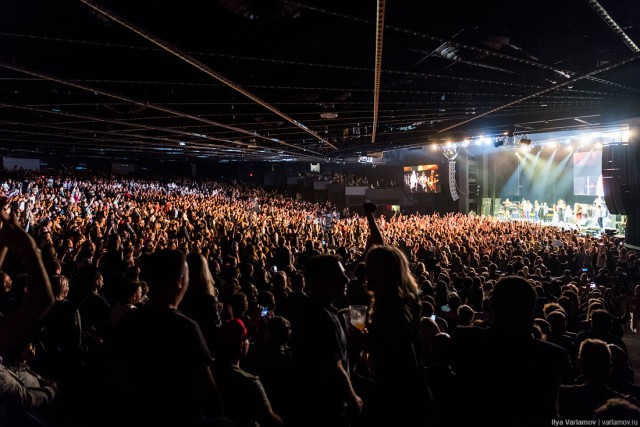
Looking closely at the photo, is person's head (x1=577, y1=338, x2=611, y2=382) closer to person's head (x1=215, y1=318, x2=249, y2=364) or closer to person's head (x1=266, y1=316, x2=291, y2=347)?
person's head (x1=266, y1=316, x2=291, y2=347)

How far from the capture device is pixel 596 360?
255 cm

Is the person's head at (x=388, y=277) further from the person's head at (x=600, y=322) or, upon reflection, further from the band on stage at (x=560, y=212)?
the band on stage at (x=560, y=212)

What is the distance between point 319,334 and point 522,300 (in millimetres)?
993

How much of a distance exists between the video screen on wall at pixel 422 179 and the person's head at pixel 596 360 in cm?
3077

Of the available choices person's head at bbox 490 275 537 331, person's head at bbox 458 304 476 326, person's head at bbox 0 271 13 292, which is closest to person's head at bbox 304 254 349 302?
person's head at bbox 490 275 537 331

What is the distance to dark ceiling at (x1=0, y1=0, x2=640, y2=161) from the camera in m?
5.24

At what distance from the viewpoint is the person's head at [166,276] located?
1987 millimetres

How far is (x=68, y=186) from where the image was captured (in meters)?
21.0

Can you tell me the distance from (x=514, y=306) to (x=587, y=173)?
27.9 metres

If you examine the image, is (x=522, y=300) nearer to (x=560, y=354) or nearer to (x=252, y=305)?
(x=560, y=354)

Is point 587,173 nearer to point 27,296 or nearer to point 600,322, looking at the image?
point 600,322

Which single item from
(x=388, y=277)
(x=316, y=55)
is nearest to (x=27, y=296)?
(x=388, y=277)

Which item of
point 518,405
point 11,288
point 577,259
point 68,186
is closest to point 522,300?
point 518,405

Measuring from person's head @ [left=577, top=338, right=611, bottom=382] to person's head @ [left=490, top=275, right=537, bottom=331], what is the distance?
0.89 metres
